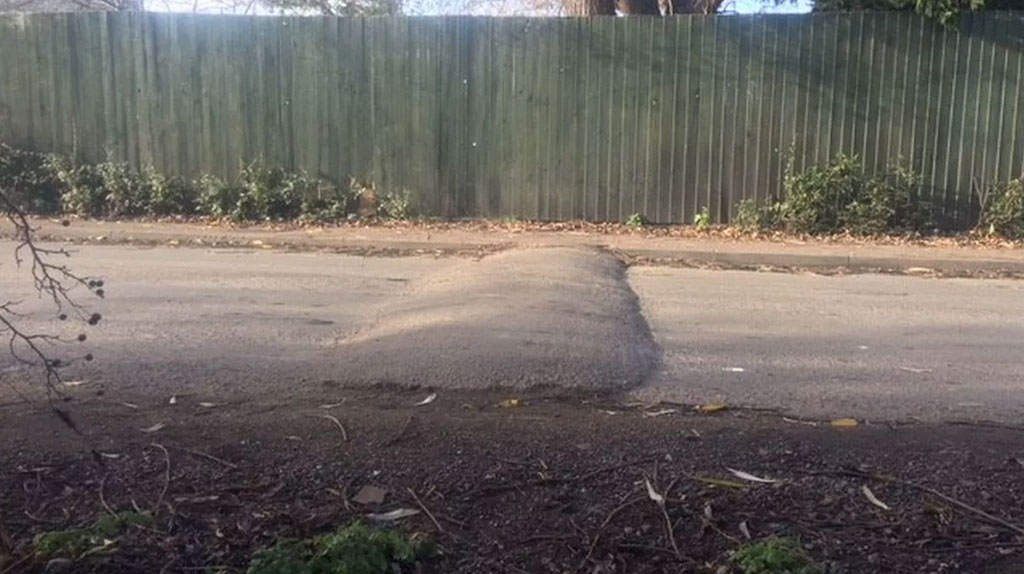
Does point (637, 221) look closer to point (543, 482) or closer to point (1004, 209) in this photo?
point (1004, 209)

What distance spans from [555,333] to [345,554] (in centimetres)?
385

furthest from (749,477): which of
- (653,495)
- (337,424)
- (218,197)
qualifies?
(218,197)

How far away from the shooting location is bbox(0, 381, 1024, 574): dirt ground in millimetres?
3883

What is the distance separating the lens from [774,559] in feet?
11.9

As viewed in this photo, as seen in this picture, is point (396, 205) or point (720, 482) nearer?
point (720, 482)

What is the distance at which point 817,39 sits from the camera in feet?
44.2

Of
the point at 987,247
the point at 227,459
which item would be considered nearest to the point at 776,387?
the point at 227,459

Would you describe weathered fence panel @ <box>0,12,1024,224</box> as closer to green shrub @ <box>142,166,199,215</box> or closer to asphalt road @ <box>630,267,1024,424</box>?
green shrub @ <box>142,166,199,215</box>

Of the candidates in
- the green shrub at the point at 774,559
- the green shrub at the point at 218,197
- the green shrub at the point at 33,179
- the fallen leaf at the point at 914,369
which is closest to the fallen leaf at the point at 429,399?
the green shrub at the point at 774,559

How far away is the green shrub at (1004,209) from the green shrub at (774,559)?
35.0ft

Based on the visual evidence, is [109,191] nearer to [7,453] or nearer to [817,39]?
[817,39]

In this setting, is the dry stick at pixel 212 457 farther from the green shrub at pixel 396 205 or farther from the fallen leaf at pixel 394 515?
the green shrub at pixel 396 205

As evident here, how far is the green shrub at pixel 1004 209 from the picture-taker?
1313 cm

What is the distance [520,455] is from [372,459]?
0.61 metres
